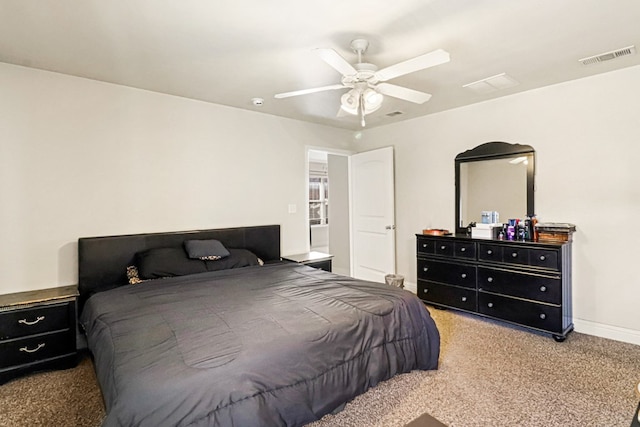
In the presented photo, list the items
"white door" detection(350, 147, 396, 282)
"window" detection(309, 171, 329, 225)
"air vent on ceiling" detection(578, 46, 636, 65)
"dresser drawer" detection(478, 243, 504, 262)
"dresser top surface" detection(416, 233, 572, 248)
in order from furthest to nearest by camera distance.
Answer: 1. "window" detection(309, 171, 329, 225)
2. "white door" detection(350, 147, 396, 282)
3. "dresser drawer" detection(478, 243, 504, 262)
4. "dresser top surface" detection(416, 233, 572, 248)
5. "air vent on ceiling" detection(578, 46, 636, 65)

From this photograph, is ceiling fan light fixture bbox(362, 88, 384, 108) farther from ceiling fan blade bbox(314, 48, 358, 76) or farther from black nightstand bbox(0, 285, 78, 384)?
black nightstand bbox(0, 285, 78, 384)

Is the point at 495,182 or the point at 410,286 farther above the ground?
the point at 495,182

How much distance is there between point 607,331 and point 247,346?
3454mm

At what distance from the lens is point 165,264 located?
10.2 feet

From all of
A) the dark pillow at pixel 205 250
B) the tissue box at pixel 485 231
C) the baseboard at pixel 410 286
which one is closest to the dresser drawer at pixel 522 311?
the tissue box at pixel 485 231

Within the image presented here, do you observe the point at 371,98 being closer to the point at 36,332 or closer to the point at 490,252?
the point at 490,252

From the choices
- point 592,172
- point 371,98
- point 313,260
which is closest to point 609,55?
point 592,172

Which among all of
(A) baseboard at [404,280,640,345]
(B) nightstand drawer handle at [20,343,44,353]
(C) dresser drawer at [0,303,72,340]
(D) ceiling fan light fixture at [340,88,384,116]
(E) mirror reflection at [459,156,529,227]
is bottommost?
(A) baseboard at [404,280,640,345]

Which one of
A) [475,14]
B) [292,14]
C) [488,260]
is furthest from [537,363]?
[292,14]

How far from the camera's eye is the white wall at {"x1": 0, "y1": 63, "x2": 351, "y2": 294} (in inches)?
111

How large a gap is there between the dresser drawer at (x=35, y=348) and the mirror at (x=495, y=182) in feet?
13.6

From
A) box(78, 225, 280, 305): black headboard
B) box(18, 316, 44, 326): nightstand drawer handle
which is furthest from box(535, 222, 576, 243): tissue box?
box(18, 316, 44, 326): nightstand drawer handle

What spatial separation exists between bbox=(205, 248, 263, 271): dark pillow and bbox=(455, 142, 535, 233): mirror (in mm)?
2580

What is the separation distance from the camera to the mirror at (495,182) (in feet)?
12.0
